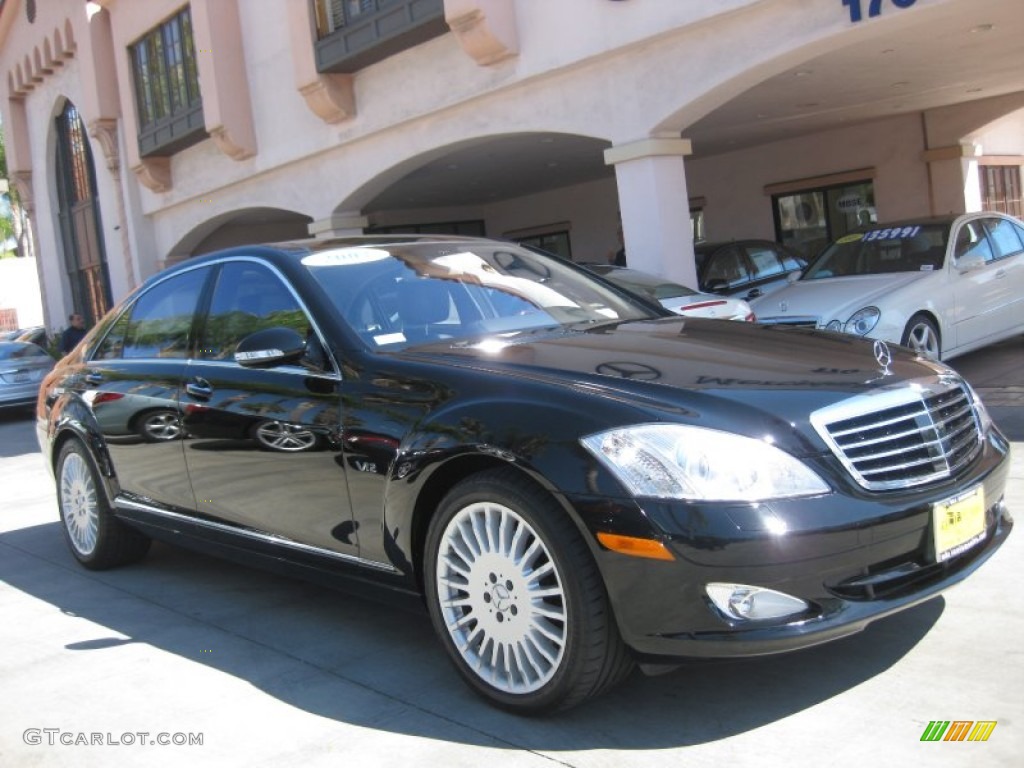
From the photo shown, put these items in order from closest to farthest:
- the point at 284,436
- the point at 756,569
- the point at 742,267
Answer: the point at 756,569, the point at 284,436, the point at 742,267

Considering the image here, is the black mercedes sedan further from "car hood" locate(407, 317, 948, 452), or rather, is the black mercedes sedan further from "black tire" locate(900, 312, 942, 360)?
"black tire" locate(900, 312, 942, 360)

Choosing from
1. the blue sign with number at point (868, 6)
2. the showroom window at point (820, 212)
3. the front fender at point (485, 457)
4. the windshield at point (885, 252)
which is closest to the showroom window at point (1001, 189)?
the showroom window at point (820, 212)

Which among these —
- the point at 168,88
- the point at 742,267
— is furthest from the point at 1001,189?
Result: the point at 168,88

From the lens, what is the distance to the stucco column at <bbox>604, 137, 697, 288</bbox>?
1120 centimetres

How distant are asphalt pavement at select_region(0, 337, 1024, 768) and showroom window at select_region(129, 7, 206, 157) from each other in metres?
15.3

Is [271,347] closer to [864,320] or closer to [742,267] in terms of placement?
[864,320]

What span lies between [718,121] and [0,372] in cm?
1167

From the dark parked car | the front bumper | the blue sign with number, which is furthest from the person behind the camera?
the dark parked car

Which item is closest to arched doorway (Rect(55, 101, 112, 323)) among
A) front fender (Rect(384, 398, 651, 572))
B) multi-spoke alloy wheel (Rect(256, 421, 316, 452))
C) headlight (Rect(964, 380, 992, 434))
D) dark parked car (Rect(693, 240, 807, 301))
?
dark parked car (Rect(693, 240, 807, 301))

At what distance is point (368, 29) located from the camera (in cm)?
1373

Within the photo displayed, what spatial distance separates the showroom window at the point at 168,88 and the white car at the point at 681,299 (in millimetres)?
11121

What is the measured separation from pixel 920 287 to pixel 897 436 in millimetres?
6027

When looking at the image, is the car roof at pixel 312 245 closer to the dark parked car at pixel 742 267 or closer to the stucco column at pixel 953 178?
the dark parked car at pixel 742 267

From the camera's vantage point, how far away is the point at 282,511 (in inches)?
163
